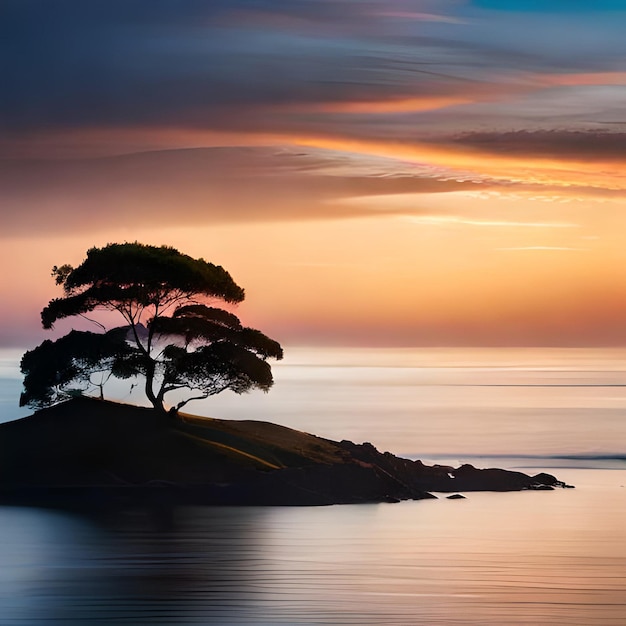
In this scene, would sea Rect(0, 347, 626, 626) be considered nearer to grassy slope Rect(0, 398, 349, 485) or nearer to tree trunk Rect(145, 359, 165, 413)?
grassy slope Rect(0, 398, 349, 485)

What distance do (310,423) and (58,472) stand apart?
175 ft

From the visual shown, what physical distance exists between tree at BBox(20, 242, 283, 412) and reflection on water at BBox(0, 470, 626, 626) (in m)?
8.03

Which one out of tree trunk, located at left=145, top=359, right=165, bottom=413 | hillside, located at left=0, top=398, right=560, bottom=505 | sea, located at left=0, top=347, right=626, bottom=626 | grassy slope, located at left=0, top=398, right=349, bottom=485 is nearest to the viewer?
sea, located at left=0, top=347, right=626, bottom=626

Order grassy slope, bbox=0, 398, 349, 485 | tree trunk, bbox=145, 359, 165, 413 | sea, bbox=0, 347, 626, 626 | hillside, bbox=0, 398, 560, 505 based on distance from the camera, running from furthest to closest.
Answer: tree trunk, bbox=145, 359, 165, 413 < grassy slope, bbox=0, 398, 349, 485 < hillside, bbox=0, 398, 560, 505 < sea, bbox=0, 347, 626, 626

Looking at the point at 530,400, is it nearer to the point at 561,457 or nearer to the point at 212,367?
the point at 561,457

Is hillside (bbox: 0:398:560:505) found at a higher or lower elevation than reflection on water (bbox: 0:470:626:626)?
higher

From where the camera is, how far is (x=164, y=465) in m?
52.5

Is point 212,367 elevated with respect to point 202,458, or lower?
elevated

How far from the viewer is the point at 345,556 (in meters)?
38.8

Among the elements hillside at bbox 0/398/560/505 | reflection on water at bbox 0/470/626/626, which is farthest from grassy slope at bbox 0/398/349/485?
reflection on water at bbox 0/470/626/626

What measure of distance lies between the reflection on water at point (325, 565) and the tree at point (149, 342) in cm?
803

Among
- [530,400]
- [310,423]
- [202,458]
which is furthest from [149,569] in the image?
[530,400]

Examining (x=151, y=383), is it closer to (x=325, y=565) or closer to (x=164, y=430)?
(x=164, y=430)

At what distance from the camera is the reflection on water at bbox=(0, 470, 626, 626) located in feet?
97.8
